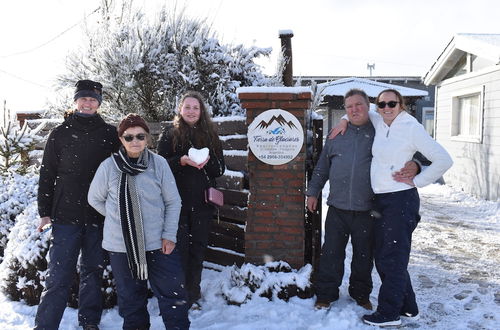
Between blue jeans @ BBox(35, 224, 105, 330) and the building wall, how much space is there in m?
8.71

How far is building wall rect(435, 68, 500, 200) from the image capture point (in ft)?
30.7

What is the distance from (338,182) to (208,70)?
3.07 m

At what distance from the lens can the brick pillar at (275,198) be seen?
3842 mm

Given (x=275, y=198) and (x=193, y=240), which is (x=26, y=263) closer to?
(x=193, y=240)

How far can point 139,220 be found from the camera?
283cm

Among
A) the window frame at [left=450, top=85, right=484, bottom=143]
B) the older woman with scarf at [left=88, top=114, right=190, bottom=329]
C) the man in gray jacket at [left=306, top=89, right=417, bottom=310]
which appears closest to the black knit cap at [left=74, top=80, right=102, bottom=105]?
the older woman with scarf at [left=88, top=114, right=190, bottom=329]

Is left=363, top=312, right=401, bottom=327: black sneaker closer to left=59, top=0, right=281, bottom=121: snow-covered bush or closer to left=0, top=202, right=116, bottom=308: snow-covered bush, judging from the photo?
left=0, top=202, right=116, bottom=308: snow-covered bush

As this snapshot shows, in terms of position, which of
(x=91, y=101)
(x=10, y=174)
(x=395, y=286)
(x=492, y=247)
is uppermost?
(x=91, y=101)

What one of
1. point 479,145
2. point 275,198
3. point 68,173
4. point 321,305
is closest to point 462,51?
point 479,145

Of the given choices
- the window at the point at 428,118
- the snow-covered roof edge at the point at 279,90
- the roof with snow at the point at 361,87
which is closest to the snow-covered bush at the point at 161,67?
the snow-covered roof edge at the point at 279,90

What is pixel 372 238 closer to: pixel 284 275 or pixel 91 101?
pixel 284 275

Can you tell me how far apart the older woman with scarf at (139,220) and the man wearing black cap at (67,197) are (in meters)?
0.22

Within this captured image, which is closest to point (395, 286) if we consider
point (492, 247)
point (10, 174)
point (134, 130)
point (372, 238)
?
point (372, 238)

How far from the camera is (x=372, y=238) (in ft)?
11.8
